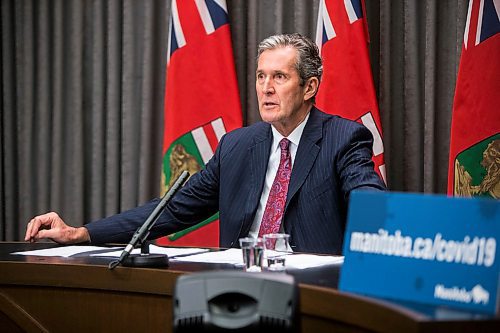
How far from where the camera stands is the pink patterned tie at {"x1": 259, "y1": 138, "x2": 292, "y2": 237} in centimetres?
285

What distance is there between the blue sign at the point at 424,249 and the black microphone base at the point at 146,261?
2.21ft

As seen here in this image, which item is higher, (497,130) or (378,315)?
(497,130)

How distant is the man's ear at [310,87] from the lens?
9.96 ft

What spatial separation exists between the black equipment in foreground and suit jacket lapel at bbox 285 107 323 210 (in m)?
1.25

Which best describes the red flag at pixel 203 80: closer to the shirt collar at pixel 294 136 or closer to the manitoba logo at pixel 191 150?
the manitoba logo at pixel 191 150

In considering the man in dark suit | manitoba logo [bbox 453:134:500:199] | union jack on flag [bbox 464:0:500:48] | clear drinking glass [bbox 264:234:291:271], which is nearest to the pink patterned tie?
the man in dark suit

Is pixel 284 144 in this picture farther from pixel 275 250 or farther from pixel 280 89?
pixel 275 250

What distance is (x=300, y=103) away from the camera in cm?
301

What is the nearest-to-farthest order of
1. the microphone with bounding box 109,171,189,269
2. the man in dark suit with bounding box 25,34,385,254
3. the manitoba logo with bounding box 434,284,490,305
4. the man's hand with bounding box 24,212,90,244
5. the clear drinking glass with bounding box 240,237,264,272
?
the manitoba logo with bounding box 434,284,490,305, the clear drinking glass with bounding box 240,237,264,272, the microphone with bounding box 109,171,189,269, the man's hand with bounding box 24,212,90,244, the man in dark suit with bounding box 25,34,385,254

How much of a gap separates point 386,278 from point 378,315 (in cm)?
11

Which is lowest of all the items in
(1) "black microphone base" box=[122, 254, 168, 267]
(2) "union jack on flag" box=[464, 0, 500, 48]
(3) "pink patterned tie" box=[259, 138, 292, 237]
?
(1) "black microphone base" box=[122, 254, 168, 267]

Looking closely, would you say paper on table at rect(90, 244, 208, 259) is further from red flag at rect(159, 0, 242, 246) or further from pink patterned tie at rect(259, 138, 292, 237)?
red flag at rect(159, 0, 242, 246)

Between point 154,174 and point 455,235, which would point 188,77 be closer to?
point 154,174

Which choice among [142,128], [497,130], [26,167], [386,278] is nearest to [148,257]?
[386,278]
